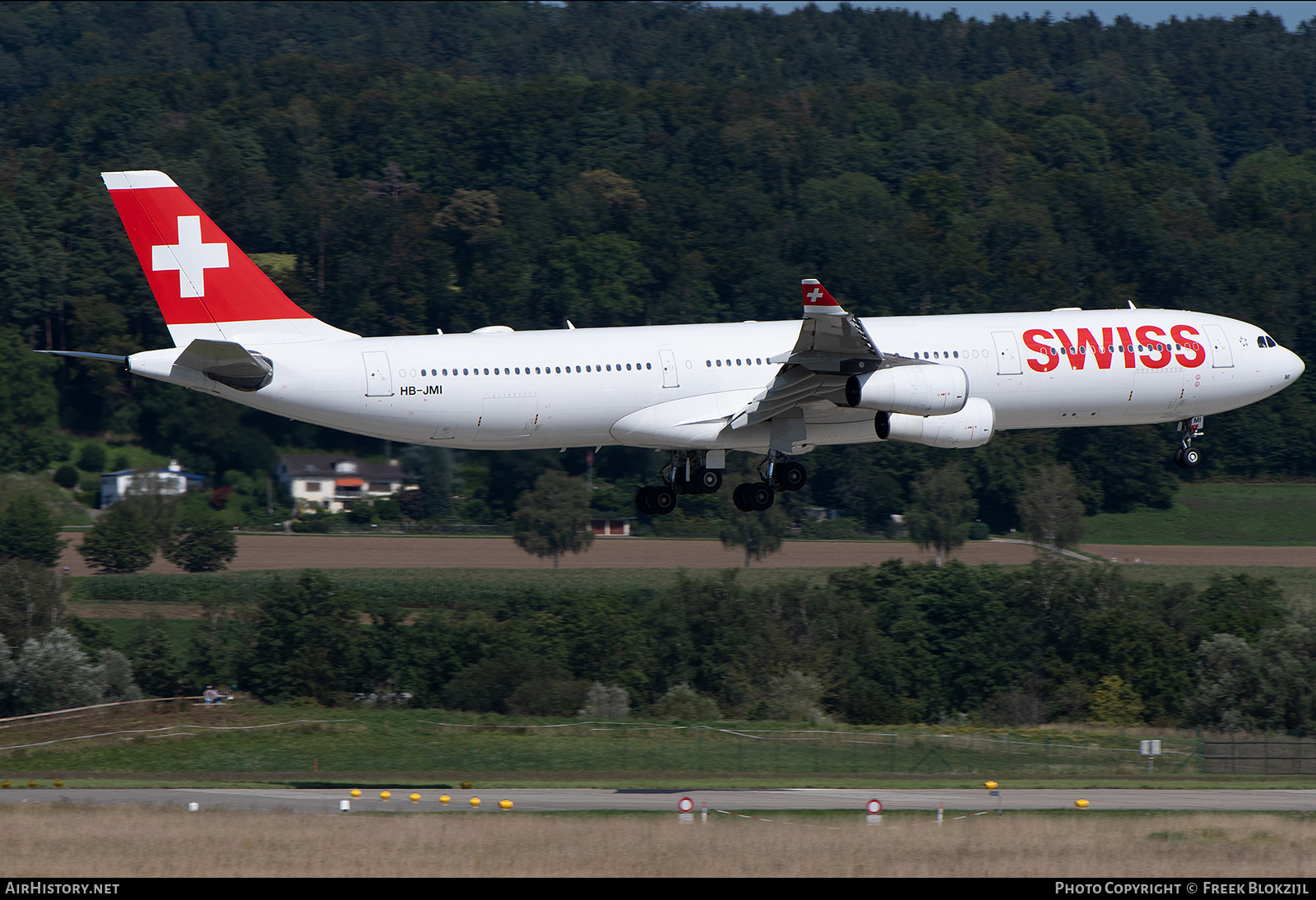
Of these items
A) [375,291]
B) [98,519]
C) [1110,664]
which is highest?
[375,291]

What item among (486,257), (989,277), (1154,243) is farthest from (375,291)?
(1154,243)

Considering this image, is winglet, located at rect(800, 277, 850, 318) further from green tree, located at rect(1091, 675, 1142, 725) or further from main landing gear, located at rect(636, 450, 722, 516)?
green tree, located at rect(1091, 675, 1142, 725)

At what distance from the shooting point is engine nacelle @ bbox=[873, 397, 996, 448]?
153ft

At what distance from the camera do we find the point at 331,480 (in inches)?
5108

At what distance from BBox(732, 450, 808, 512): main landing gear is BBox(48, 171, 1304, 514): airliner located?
0.27ft

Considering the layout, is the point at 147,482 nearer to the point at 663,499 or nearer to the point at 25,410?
the point at 25,410

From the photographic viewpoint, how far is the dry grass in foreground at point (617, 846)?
108 ft

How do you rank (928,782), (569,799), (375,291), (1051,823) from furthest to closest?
(375,291) → (928,782) → (569,799) → (1051,823)

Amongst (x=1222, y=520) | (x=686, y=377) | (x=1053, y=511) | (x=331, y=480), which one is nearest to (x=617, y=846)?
(x=686, y=377)

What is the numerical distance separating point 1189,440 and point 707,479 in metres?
15.5

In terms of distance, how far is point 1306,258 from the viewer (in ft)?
597

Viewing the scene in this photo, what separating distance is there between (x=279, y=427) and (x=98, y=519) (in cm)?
1448

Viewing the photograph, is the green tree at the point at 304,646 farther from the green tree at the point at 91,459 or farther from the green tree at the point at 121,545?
the green tree at the point at 91,459
